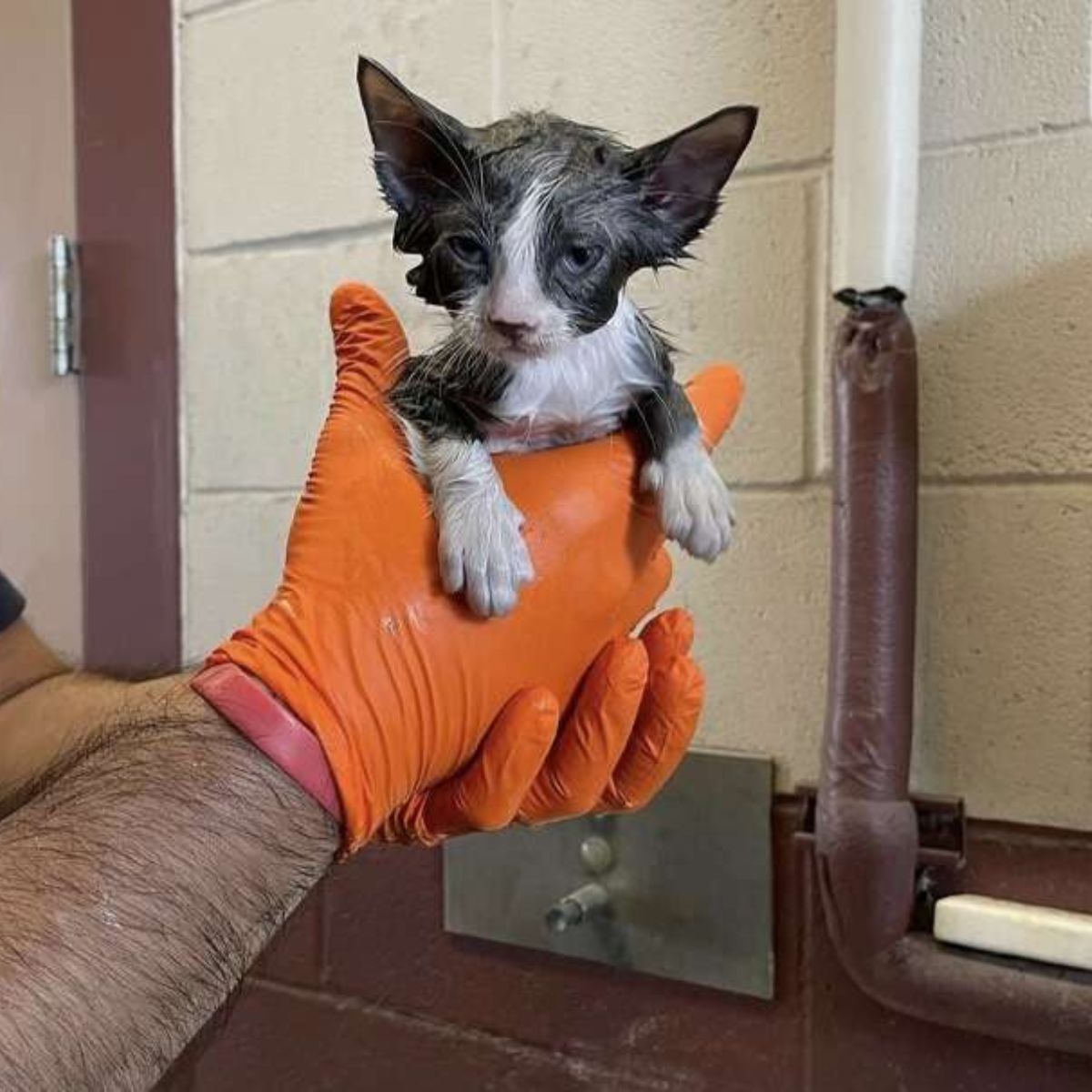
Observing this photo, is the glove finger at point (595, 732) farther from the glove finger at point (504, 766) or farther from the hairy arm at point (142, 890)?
the hairy arm at point (142, 890)

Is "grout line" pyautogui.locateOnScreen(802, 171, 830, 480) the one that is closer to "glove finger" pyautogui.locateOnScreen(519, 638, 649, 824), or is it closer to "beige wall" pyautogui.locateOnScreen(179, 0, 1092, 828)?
"beige wall" pyautogui.locateOnScreen(179, 0, 1092, 828)

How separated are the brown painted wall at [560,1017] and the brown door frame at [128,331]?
393 mm

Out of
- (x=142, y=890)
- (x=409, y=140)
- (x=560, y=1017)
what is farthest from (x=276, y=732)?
(x=560, y=1017)

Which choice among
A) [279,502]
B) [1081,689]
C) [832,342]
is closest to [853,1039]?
[1081,689]

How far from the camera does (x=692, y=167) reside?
91 centimetres

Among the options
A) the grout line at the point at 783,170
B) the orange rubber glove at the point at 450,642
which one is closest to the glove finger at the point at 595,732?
the orange rubber glove at the point at 450,642

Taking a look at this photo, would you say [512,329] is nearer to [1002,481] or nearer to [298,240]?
[1002,481]

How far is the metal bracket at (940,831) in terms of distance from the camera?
3.68 ft

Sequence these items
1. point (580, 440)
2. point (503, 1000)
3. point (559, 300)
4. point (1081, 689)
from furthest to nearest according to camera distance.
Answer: point (503, 1000)
point (1081, 689)
point (580, 440)
point (559, 300)

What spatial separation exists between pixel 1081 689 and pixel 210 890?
0.68 metres

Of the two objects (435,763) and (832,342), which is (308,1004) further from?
(832,342)

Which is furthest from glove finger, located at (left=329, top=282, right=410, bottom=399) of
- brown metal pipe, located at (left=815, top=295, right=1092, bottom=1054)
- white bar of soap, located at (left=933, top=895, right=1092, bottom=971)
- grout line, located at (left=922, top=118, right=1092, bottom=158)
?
white bar of soap, located at (left=933, top=895, right=1092, bottom=971)

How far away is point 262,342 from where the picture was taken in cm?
157

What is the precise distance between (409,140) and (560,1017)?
2.70 feet
